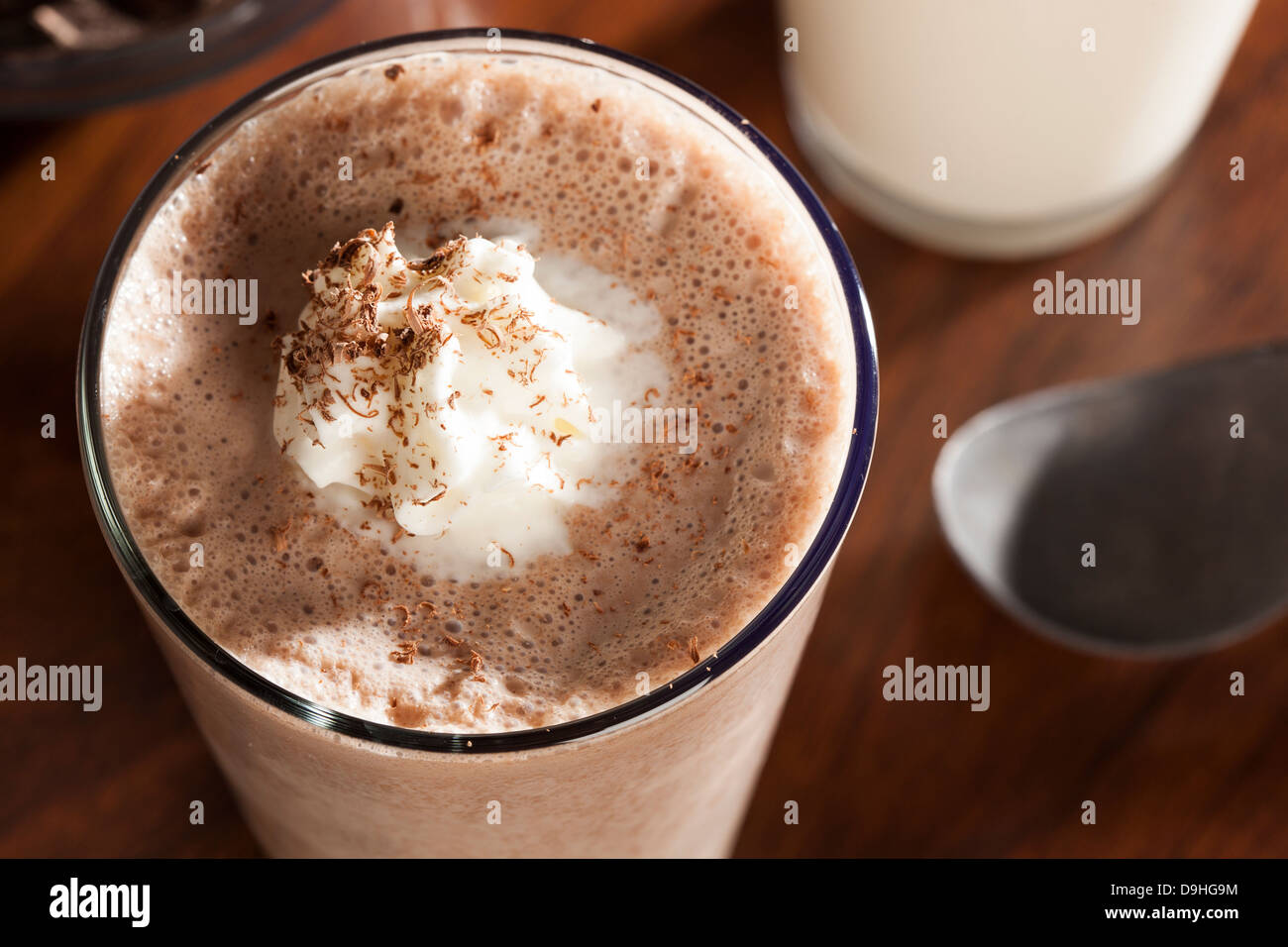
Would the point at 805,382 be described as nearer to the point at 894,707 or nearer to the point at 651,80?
the point at 651,80

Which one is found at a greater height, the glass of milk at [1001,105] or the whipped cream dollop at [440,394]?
the glass of milk at [1001,105]

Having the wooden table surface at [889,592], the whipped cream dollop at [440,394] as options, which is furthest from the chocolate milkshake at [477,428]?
the wooden table surface at [889,592]

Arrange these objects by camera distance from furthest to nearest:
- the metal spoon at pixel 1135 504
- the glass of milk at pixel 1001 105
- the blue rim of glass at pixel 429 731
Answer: the metal spoon at pixel 1135 504, the glass of milk at pixel 1001 105, the blue rim of glass at pixel 429 731

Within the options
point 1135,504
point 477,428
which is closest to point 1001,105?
point 1135,504

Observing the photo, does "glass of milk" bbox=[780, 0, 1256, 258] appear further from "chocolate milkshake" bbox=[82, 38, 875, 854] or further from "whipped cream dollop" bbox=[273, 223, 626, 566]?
"whipped cream dollop" bbox=[273, 223, 626, 566]

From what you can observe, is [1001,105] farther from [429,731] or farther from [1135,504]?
[429,731]

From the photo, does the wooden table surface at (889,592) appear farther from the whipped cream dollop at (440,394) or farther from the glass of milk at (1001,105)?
the whipped cream dollop at (440,394)

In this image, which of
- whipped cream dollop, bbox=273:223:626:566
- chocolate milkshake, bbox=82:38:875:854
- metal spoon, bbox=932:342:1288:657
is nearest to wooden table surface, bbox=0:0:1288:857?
metal spoon, bbox=932:342:1288:657
